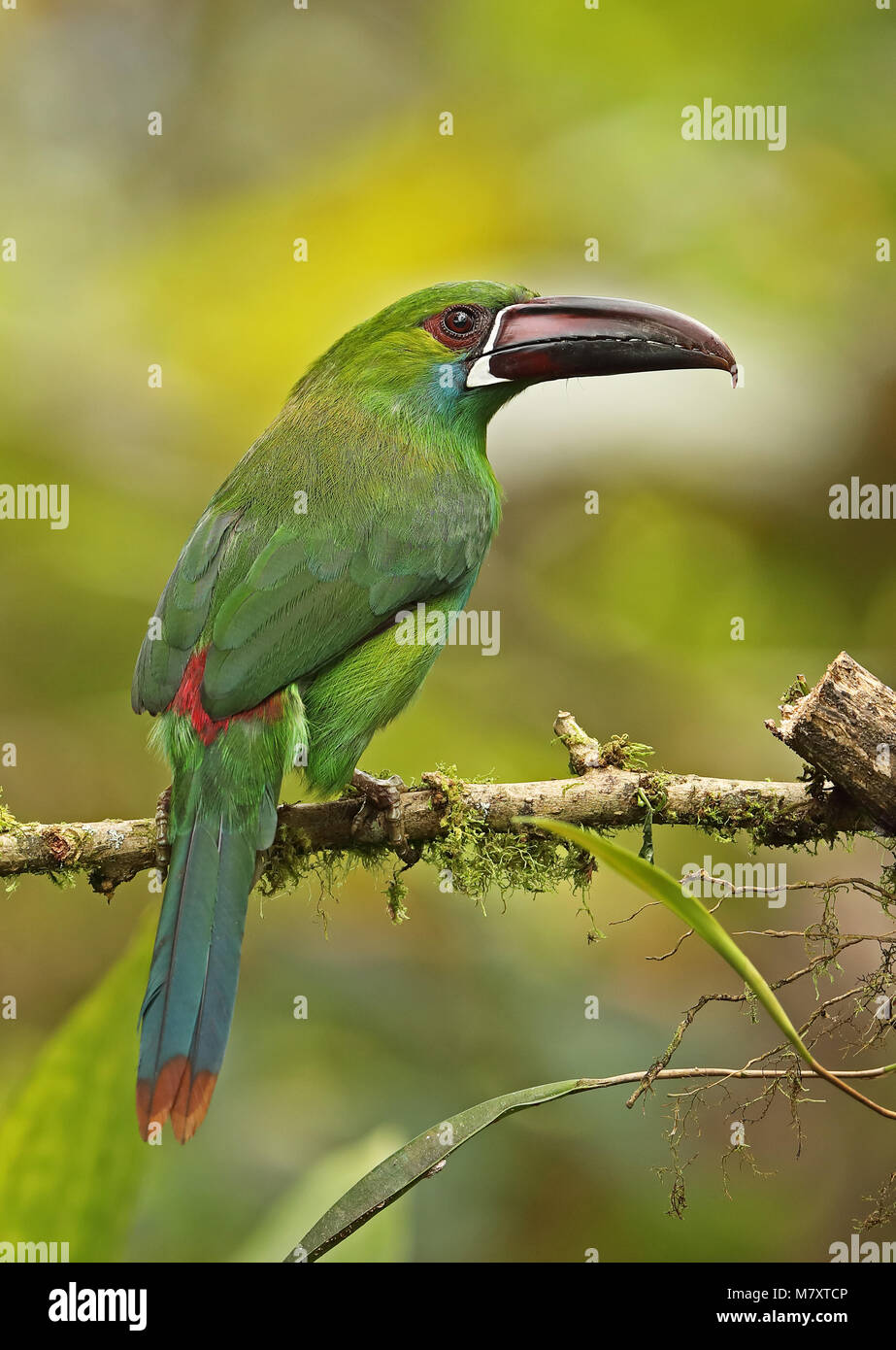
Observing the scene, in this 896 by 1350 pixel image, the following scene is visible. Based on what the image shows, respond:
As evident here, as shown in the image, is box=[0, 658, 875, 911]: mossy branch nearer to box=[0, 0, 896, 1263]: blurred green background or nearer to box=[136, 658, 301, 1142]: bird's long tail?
box=[136, 658, 301, 1142]: bird's long tail

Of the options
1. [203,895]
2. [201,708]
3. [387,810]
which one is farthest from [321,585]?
[203,895]

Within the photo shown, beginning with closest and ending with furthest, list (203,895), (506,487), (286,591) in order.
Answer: (203,895) < (286,591) < (506,487)

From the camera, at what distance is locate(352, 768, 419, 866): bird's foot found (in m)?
3.01

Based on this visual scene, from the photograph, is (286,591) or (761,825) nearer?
(761,825)

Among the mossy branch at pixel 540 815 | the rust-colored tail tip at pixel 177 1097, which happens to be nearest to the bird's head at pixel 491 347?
the mossy branch at pixel 540 815

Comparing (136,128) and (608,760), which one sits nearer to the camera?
(608,760)

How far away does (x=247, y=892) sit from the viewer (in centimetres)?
286

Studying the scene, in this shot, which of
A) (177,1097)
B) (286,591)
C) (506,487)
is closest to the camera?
(177,1097)

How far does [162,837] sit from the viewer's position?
116 inches

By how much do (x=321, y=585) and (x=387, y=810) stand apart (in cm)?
55

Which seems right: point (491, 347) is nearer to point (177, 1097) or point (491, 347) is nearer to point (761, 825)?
point (761, 825)

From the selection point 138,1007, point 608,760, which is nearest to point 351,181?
point 608,760
